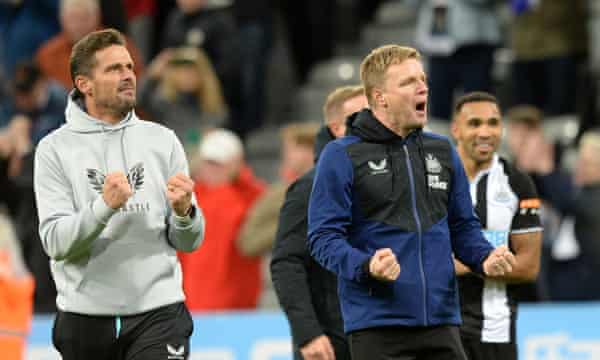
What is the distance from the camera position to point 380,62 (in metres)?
6.24

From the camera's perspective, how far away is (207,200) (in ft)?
38.5

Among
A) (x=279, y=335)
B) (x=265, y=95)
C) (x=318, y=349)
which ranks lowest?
(x=279, y=335)

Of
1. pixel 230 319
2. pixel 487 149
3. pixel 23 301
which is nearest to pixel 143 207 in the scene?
pixel 487 149

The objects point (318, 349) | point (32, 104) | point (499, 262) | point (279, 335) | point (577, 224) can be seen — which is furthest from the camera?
point (32, 104)

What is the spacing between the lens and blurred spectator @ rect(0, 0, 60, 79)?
559 inches

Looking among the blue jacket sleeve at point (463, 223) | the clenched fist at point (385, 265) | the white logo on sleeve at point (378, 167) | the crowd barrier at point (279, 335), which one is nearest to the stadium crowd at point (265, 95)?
the crowd barrier at point (279, 335)

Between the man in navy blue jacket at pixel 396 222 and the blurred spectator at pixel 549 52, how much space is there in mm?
7326

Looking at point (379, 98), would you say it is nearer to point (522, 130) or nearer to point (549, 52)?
point (522, 130)

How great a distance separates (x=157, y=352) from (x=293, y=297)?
122 cm

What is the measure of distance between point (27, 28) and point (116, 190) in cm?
850

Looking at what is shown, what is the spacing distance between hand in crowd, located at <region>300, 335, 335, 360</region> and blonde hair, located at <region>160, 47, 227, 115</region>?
218 inches

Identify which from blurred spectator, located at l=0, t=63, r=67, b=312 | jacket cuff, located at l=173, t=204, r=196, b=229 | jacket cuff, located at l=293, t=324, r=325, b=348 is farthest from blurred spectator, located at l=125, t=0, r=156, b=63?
jacket cuff, located at l=173, t=204, r=196, b=229

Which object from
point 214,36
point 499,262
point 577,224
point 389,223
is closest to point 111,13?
point 214,36

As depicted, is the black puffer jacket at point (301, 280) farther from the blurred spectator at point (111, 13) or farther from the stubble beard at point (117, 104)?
the blurred spectator at point (111, 13)
